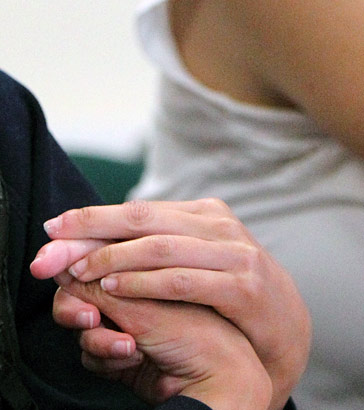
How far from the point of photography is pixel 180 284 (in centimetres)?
52

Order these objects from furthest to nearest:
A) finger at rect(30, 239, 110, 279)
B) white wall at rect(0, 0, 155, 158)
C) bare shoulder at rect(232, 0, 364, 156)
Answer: white wall at rect(0, 0, 155, 158) < bare shoulder at rect(232, 0, 364, 156) < finger at rect(30, 239, 110, 279)

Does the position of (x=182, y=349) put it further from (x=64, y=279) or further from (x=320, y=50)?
(x=320, y=50)

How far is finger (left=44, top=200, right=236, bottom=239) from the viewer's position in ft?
1.72

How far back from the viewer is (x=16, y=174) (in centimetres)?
60

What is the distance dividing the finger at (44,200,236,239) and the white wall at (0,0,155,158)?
1.28 meters

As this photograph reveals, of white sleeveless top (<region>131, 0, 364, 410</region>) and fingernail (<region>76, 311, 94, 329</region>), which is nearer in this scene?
fingernail (<region>76, 311, 94, 329</region>)

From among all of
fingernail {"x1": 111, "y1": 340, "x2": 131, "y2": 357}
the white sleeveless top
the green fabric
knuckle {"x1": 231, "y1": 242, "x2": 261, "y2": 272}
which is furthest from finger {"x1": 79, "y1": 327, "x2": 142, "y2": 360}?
the green fabric

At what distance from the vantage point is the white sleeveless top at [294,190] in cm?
81

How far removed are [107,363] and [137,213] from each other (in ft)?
0.41

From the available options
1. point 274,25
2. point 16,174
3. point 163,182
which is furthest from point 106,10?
point 16,174

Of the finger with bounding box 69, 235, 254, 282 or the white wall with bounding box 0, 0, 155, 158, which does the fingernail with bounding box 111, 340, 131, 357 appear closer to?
the finger with bounding box 69, 235, 254, 282

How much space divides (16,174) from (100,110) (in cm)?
151

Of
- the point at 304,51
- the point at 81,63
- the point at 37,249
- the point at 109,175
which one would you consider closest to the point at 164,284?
the point at 37,249

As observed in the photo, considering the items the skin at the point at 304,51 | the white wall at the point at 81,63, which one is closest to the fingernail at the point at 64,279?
the skin at the point at 304,51
